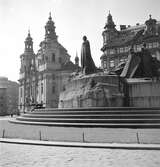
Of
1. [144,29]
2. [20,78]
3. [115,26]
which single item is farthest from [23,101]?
[144,29]

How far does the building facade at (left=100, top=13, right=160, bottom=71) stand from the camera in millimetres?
77875

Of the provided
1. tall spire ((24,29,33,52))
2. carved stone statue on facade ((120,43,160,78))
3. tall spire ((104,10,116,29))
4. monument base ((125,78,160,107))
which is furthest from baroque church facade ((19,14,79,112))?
monument base ((125,78,160,107))

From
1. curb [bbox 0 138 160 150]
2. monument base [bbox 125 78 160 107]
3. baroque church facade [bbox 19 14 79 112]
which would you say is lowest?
curb [bbox 0 138 160 150]

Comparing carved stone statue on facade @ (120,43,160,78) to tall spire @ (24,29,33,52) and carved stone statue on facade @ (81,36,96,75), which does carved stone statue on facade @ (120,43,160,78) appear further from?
tall spire @ (24,29,33,52)

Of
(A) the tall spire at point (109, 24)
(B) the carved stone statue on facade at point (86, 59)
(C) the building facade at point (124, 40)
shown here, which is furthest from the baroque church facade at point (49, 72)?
(B) the carved stone statue on facade at point (86, 59)

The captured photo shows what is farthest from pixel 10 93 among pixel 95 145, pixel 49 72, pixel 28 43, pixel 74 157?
pixel 74 157

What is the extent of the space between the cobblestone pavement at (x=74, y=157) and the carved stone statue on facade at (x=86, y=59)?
715 inches

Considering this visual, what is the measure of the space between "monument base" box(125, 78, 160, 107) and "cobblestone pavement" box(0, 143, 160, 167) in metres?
13.4

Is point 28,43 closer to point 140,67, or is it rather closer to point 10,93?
point 10,93

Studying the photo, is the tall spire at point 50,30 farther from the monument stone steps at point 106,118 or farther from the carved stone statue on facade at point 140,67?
the monument stone steps at point 106,118

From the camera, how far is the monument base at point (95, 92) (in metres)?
25.3

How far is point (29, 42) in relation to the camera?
425ft

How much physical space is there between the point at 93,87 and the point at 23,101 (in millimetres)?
101427

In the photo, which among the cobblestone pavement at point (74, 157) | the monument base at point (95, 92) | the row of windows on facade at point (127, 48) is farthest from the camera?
the row of windows on facade at point (127, 48)
